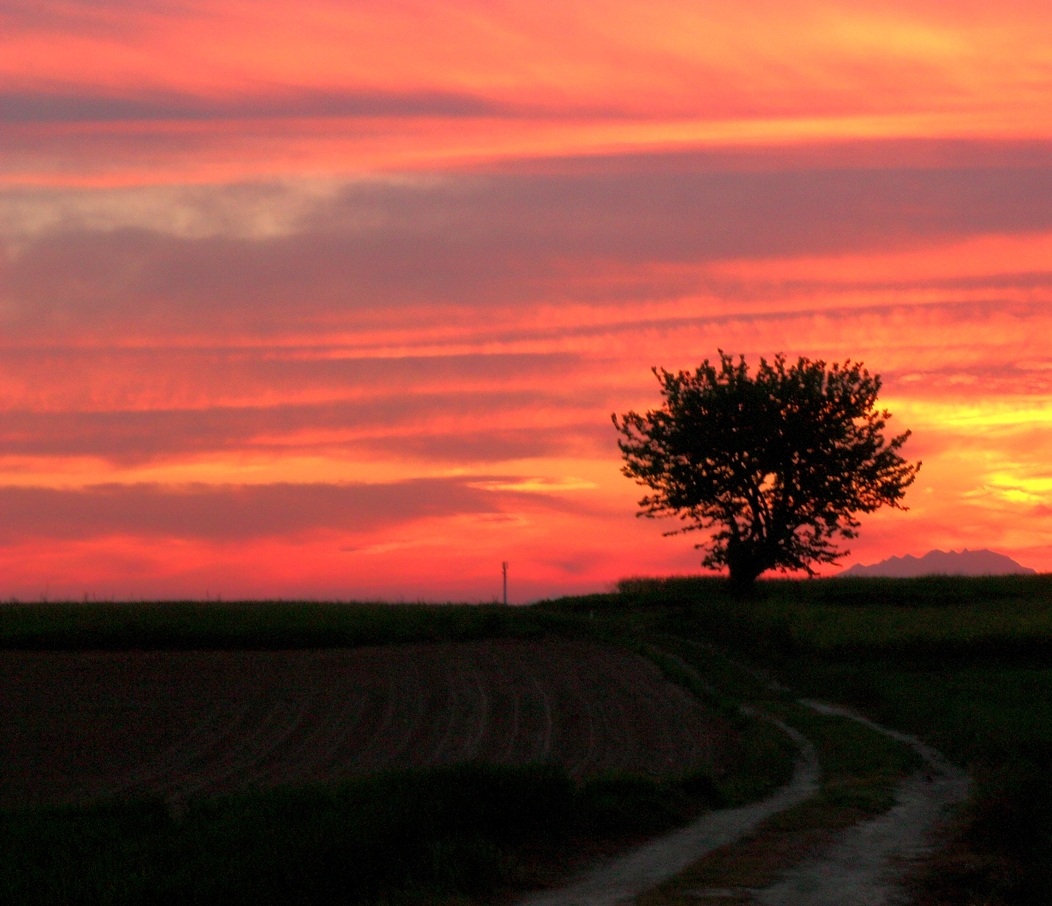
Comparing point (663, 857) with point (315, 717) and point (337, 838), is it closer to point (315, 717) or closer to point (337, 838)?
point (337, 838)

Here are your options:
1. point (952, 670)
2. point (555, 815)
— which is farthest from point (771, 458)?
point (555, 815)

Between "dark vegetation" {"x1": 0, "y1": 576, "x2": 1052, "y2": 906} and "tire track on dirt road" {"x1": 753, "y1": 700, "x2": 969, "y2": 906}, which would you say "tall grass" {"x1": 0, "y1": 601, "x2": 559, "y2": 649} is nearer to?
"dark vegetation" {"x1": 0, "y1": 576, "x2": 1052, "y2": 906}

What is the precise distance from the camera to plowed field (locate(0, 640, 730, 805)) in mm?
23094

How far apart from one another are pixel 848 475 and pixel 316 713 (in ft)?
113

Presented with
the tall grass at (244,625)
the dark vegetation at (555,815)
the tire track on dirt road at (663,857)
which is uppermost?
the tall grass at (244,625)

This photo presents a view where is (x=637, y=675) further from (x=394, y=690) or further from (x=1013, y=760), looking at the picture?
(x=1013, y=760)

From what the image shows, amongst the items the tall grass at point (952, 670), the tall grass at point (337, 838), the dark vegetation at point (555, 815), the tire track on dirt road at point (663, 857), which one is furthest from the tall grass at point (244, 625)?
the tire track on dirt road at point (663, 857)

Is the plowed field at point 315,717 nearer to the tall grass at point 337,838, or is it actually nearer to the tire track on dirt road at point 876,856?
the tire track on dirt road at point 876,856

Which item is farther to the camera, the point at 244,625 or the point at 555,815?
the point at 244,625

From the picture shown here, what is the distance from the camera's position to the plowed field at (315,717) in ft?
75.8

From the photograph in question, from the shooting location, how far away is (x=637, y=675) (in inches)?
1379

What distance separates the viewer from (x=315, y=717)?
28.7 m

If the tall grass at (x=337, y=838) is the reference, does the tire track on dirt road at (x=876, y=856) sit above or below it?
below

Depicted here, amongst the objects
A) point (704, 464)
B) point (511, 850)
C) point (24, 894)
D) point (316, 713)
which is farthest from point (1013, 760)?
point (704, 464)
